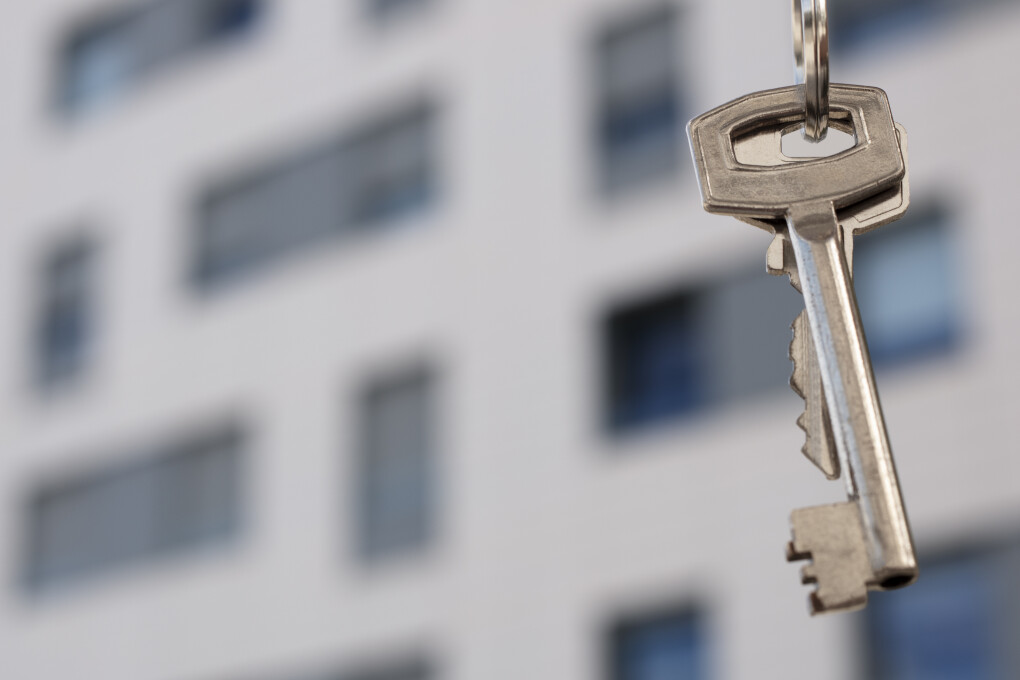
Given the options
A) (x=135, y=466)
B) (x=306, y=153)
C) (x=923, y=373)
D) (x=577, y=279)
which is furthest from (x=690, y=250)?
(x=135, y=466)

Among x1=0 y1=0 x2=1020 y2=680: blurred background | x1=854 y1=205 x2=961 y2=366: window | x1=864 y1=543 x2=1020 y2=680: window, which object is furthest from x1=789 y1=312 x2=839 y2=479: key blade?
x1=854 y1=205 x2=961 y2=366: window

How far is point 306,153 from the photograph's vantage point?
20.0m

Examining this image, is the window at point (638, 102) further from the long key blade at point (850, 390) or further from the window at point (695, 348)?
the long key blade at point (850, 390)

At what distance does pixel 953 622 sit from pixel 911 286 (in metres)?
2.78

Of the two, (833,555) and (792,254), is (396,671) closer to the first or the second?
(792,254)

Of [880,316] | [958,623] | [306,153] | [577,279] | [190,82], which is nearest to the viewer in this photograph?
[958,623]

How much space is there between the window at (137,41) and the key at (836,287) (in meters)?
19.4

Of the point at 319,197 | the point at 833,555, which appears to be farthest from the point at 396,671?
the point at 833,555

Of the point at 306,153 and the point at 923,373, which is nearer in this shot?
the point at 923,373

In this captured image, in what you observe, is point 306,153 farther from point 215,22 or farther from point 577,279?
point 577,279

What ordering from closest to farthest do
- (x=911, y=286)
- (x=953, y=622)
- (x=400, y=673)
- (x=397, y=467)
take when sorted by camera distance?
1. (x=953, y=622)
2. (x=911, y=286)
3. (x=400, y=673)
4. (x=397, y=467)

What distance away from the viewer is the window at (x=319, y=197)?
19.1 m

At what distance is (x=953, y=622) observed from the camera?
14195mm

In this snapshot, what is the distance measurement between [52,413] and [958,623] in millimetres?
11057
